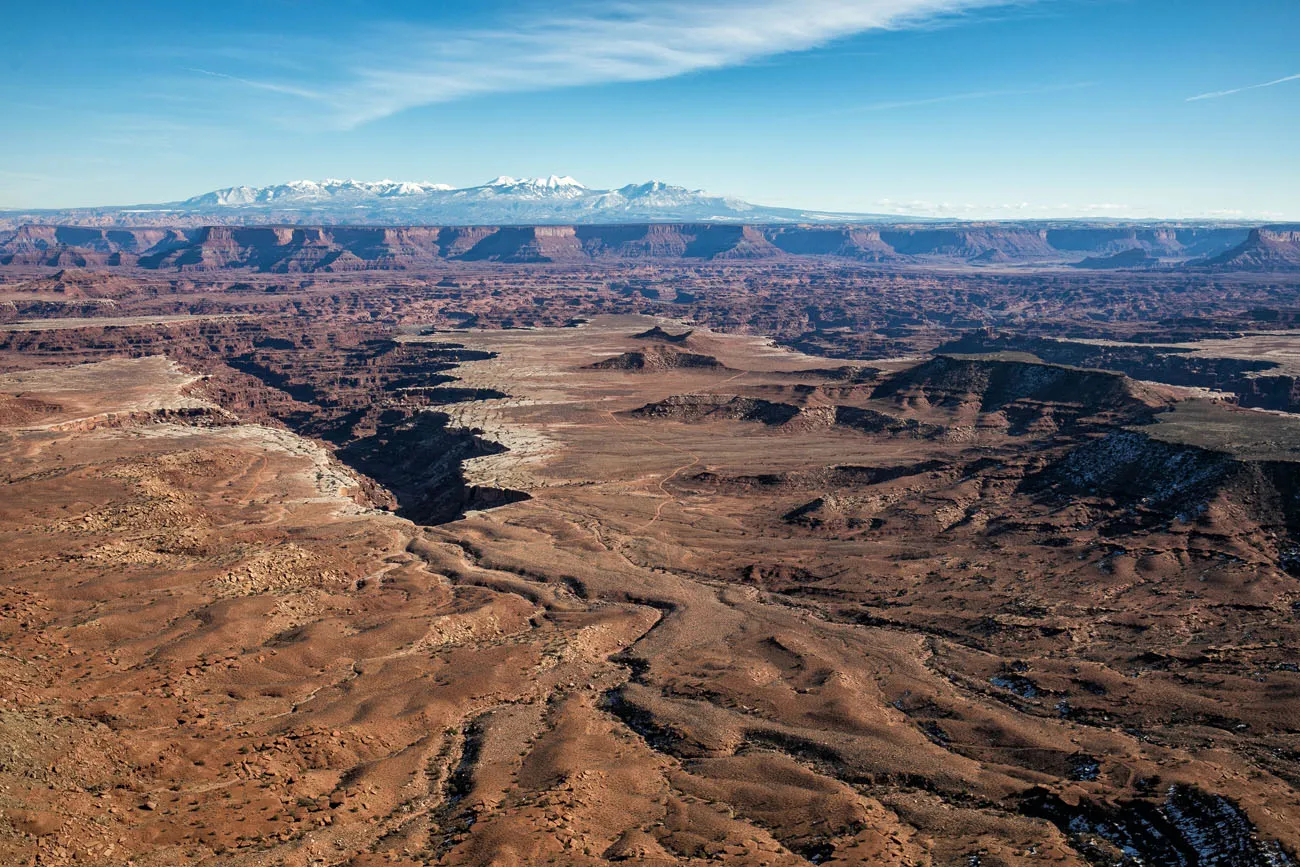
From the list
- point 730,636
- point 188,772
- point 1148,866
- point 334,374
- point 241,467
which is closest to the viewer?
point 1148,866

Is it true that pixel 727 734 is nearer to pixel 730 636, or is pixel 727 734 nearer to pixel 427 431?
pixel 730 636

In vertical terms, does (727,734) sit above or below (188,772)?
below

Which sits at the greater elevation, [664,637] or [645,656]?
[645,656]

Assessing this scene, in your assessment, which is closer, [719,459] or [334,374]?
[719,459]

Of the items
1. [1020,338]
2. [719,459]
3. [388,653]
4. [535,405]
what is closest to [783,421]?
[719,459]

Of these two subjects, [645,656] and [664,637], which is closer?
[645,656]

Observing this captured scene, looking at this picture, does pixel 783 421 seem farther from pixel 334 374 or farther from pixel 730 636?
pixel 334 374

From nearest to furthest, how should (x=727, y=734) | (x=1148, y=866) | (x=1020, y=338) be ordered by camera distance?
(x=1148, y=866) → (x=727, y=734) → (x=1020, y=338)
